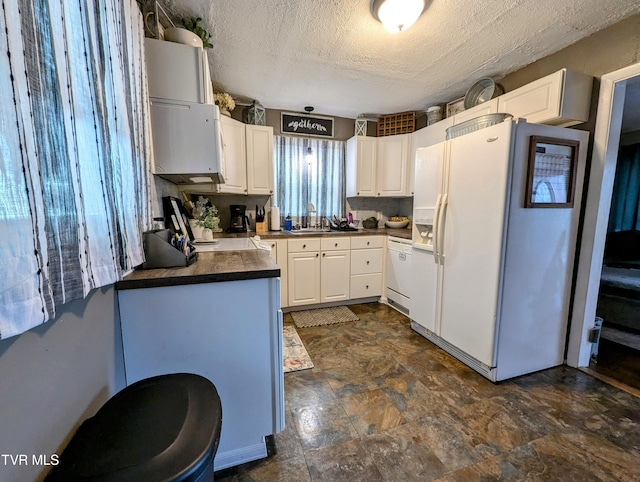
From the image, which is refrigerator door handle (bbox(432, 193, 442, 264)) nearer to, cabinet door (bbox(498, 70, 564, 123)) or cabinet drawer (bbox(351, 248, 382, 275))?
cabinet door (bbox(498, 70, 564, 123))

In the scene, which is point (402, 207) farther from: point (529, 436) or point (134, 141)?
point (134, 141)

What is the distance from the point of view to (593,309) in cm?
188

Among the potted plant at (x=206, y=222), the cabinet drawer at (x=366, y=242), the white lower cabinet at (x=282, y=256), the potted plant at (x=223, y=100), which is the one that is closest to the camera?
the potted plant at (x=206, y=222)

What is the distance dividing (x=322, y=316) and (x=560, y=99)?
2.67 m

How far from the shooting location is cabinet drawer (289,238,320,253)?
285cm

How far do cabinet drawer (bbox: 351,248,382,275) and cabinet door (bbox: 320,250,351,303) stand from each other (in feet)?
0.25

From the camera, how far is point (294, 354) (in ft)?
7.00

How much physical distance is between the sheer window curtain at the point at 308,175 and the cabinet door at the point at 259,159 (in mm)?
314

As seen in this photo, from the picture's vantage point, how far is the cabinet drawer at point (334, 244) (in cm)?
295

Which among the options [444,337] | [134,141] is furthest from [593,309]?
[134,141]

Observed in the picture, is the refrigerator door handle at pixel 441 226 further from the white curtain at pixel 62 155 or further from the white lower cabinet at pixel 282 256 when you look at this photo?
the white curtain at pixel 62 155

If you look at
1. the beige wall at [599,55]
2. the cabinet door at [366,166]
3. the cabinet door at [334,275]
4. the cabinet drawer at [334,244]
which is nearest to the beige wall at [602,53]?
the beige wall at [599,55]

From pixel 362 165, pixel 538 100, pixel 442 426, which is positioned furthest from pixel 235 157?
pixel 442 426

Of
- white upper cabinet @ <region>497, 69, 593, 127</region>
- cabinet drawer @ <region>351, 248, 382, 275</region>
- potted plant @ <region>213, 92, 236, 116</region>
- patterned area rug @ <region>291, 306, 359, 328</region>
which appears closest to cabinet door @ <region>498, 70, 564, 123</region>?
white upper cabinet @ <region>497, 69, 593, 127</region>
